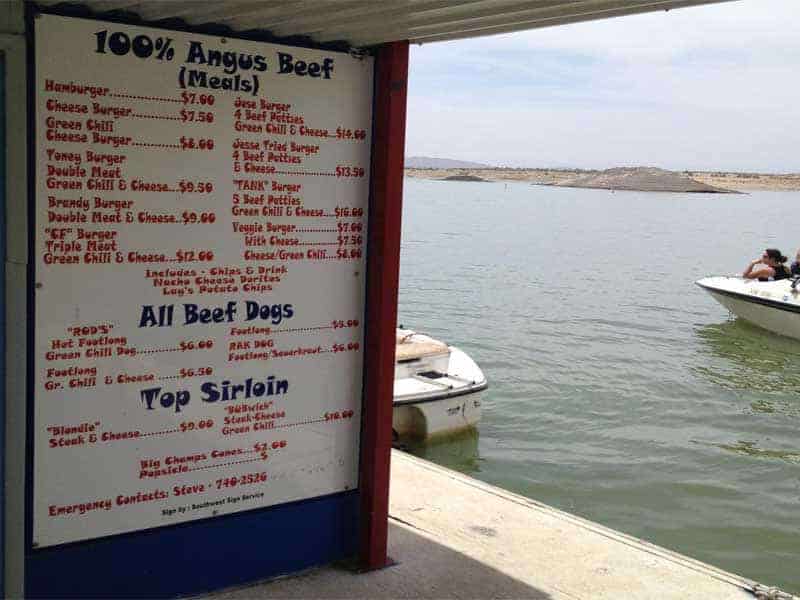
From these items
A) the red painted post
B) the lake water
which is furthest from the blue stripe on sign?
the lake water

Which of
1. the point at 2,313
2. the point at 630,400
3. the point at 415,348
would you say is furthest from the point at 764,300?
the point at 2,313

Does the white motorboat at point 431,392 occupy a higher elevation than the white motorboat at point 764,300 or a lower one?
lower

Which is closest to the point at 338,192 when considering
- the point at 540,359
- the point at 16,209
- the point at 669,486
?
the point at 16,209

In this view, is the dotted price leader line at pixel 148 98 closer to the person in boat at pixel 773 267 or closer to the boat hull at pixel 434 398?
the boat hull at pixel 434 398

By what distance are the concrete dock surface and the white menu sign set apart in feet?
1.53

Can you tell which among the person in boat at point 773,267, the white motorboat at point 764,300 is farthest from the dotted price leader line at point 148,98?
the person in boat at point 773,267

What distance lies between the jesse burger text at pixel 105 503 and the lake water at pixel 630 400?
21.0ft

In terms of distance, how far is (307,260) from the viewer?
426cm

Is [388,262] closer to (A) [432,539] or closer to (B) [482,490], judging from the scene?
(A) [432,539]

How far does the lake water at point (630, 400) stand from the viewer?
409 inches

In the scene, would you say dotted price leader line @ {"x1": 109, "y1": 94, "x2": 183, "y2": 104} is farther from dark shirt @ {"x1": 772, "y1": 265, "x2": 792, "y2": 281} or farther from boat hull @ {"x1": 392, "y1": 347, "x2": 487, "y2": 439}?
dark shirt @ {"x1": 772, "y1": 265, "x2": 792, "y2": 281}

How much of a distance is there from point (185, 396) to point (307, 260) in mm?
819

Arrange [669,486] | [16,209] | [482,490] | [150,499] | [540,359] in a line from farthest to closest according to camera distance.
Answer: [540,359] → [669,486] → [482,490] → [150,499] → [16,209]

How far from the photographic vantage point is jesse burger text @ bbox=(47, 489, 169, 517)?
3.73 meters
